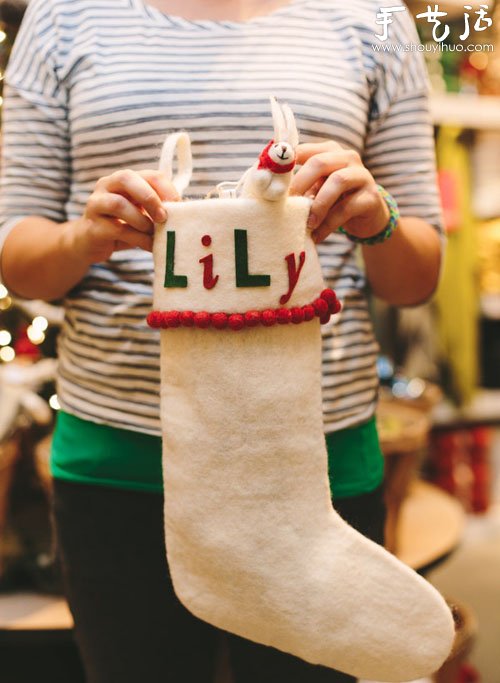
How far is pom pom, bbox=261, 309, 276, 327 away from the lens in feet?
1.73

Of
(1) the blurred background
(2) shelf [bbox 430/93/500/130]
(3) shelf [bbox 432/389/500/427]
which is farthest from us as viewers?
(3) shelf [bbox 432/389/500/427]

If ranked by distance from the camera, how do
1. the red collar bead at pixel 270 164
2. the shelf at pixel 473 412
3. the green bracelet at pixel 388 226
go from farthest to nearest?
1. the shelf at pixel 473 412
2. the green bracelet at pixel 388 226
3. the red collar bead at pixel 270 164

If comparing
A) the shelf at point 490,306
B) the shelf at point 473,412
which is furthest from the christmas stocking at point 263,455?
the shelf at point 490,306

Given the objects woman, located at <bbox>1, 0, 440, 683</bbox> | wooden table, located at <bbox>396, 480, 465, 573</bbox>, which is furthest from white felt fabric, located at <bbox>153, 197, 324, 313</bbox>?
wooden table, located at <bbox>396, 480, 465, 573</bbox>

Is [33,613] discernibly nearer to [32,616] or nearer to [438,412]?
[32,616]

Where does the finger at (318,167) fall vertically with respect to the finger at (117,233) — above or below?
above

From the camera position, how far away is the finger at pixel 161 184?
1.76ft

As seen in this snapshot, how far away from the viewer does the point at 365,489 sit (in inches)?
27.4

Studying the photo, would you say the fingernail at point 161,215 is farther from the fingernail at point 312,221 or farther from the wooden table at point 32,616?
the wooden table at point 32,616

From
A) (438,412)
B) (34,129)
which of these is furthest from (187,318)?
(438,412)

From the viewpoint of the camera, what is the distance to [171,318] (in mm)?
539

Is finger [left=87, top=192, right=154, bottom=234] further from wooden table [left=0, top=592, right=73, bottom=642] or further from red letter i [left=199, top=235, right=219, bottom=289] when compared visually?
wooden table [left=0, top=592, right=73, bottom=642]

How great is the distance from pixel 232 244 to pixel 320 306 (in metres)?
0.08

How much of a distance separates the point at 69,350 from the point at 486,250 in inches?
75.7
